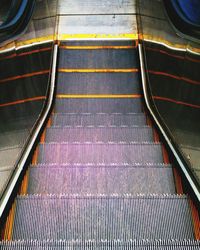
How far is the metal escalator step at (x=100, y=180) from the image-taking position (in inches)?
117

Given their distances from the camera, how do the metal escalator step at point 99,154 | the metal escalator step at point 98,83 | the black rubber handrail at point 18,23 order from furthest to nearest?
1. the metal escalator step at point 98,83
2. the metal escalator step at point 99,154
3. the black rubber handrail at point 18,23

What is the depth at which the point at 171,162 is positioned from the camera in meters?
3.42

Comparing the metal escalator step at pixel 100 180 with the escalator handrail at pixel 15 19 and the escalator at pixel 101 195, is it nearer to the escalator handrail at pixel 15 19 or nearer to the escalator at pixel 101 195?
the escalator at pixel 101 195

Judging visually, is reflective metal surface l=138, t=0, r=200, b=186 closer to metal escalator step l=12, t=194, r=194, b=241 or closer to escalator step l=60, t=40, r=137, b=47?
metal escalator step l=12, t=194, r=194, b=241

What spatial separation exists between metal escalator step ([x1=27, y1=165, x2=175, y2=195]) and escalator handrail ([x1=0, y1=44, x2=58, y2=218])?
0.56 feet

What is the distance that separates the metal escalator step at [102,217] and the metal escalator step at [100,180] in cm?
39

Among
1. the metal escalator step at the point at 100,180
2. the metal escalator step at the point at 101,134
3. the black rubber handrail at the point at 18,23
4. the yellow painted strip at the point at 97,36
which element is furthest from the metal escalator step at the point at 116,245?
the yellow painted strip at the point at 97,36

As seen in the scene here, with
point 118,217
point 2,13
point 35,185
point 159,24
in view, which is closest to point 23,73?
point 35,185

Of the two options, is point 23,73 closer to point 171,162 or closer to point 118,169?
point 118,169

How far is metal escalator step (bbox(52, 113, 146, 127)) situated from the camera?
484cm

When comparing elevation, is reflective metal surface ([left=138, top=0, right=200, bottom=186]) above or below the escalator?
above

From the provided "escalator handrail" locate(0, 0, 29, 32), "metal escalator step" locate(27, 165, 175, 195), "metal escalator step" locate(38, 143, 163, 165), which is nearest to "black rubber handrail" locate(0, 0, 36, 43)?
"escalator handrail" locate(0, 0, 29, 32)

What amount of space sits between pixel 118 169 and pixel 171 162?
62cm

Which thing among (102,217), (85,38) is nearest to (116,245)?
(102,217)
